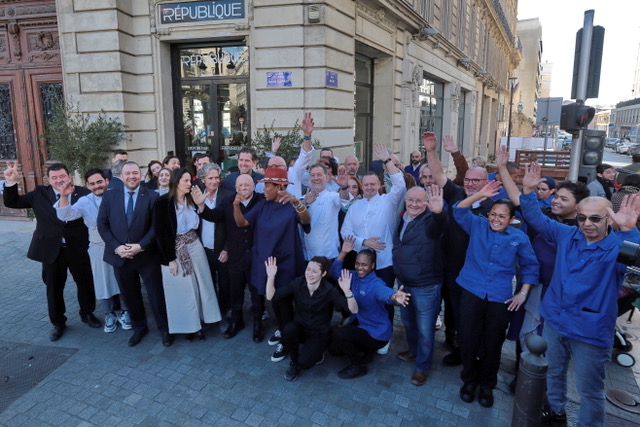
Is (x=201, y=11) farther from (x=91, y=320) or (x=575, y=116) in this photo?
(x=575, y=116)

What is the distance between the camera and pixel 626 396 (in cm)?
385

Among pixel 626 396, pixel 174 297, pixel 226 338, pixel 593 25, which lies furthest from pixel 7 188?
pixel 593 25

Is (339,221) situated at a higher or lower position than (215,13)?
lower

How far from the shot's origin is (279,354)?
4.43 metres

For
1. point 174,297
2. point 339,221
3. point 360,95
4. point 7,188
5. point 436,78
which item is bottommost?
point 174,297

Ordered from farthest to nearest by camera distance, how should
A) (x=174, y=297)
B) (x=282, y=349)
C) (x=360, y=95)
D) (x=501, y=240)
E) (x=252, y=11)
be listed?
1. (x=360, y=95)
2. (x=252, y=11)
3. (x=174, y=297)
4. (x=282, y=349)
5. (x=501, y=240)

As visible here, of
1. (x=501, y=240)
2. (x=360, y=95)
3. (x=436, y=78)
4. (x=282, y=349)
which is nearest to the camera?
(x=501, y=240)

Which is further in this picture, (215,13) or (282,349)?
(215,13)

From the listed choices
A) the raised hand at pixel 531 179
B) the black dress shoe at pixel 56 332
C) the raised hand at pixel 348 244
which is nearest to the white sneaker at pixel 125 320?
the black dress shoe at pixel 56 332

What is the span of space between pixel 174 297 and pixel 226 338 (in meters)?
0.76

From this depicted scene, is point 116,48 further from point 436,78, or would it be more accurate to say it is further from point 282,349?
point 436,78

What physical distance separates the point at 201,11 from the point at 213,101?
1884 mm

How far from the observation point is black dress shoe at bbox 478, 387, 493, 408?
→ 3676 mm

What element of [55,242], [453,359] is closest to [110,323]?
[55,242]
